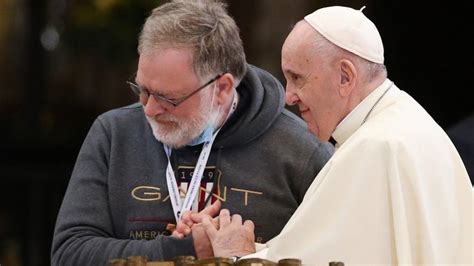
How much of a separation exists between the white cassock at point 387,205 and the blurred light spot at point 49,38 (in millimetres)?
6023

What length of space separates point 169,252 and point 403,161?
3.71 ft

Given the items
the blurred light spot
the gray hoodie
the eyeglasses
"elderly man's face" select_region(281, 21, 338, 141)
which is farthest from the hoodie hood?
the blurred light spot

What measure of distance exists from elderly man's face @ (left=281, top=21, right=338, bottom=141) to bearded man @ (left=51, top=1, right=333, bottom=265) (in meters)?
0.48

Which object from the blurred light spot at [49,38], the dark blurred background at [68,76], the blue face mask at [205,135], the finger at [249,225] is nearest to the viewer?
the finger at [249,225]

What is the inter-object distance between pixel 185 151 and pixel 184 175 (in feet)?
0.37

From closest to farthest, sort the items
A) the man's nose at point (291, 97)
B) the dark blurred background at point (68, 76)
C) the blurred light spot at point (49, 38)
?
the man's nose at point (291, 97) → the dark blurred background at point (68, 76) → the blurred light spot at point (49, 38)

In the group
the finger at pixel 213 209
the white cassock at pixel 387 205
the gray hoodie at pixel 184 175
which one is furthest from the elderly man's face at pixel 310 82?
the finger at pixel 213 209

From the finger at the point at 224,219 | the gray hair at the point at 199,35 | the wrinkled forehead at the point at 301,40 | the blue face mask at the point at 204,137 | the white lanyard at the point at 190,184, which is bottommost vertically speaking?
the finger at the point at 224,219

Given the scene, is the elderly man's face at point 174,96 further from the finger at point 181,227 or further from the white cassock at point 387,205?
the white cassock at point 387,205

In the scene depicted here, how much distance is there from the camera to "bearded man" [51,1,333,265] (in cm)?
879

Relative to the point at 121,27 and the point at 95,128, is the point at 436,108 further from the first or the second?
the point at 95,128

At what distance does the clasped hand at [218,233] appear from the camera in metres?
8.59

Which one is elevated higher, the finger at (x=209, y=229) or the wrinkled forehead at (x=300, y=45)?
the wrinkled forehead at (x=300, y=45)

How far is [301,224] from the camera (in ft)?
27.0
